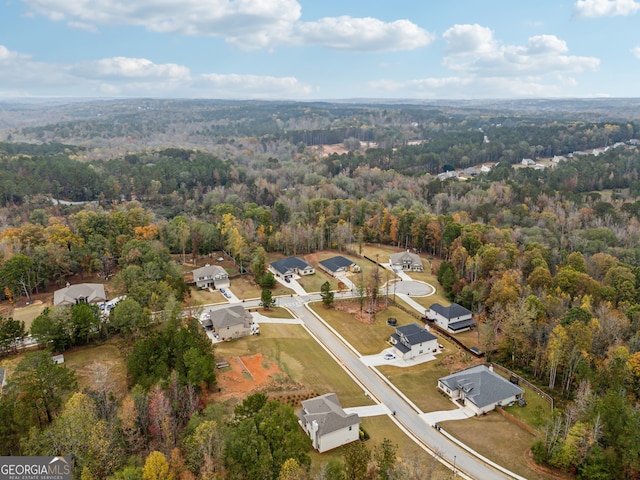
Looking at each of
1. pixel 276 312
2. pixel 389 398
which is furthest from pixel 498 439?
pixel 276 312

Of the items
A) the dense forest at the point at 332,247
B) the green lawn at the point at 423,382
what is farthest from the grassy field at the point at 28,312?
the green lawn at the point at 423,382

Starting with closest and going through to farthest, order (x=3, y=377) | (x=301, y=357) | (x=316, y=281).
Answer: (x=3, y=377), (x=301, y=357), (x=316, y=281)

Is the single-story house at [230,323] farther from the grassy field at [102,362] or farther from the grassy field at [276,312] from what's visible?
the grassy field at [102,362]

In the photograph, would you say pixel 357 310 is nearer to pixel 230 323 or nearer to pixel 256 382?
pixel 230 323

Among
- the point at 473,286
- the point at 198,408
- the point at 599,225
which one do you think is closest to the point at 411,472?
the point at 198,408

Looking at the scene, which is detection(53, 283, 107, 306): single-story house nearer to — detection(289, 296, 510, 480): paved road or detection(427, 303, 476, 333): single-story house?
detection(289, 296, 510, 480): paved road

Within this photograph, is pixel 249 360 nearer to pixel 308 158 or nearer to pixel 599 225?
pixel 599 225
